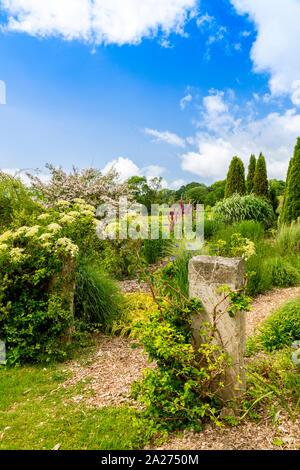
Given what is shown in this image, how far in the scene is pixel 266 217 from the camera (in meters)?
11.6

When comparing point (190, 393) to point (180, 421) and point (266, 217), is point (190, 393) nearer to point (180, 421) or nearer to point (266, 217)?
point (180, 421)

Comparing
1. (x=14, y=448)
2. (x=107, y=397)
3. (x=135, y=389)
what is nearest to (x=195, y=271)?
(x=135, y=389)

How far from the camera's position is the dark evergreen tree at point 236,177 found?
568 inches

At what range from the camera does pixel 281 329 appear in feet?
11.5

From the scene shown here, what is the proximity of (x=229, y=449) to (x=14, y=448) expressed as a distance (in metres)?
1.59

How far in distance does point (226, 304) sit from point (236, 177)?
515 inches

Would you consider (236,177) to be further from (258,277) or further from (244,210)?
(258,277)

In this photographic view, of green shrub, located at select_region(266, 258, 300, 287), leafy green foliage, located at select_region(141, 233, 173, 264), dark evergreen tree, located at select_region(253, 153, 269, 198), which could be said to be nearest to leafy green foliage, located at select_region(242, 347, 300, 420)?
green shrub, located at select_region(266, 258, 300, 287)

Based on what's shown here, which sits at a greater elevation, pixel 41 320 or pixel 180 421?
pixel 41 320

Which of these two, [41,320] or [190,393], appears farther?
[41,320]

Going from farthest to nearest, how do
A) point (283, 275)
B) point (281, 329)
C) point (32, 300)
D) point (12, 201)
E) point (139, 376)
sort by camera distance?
point (283, 275)
point (12, 201)
point (32, 300)
point (281, 329)
point (139, 376)

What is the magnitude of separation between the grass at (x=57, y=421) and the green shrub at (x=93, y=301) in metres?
1.15

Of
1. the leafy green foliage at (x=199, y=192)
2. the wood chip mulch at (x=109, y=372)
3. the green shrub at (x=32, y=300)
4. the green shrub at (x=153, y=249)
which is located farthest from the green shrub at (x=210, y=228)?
the leafy green foliage at (x=199, y=192)

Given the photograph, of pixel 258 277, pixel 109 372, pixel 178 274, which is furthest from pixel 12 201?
pixel 258 277
